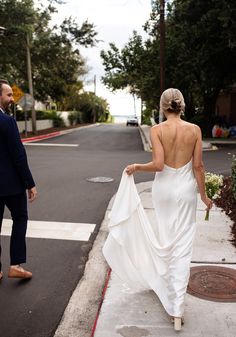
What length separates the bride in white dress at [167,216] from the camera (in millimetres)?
3141

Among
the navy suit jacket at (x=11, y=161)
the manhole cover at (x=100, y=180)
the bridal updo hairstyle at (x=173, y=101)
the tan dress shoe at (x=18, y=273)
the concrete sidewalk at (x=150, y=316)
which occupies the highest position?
the bridal updo hairstyle at (x=173, y=101)

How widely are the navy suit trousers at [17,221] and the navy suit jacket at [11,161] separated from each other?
4.6 inches

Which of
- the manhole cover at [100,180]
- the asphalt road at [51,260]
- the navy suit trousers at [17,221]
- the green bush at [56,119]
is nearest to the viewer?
the asphalt road at [51,260]

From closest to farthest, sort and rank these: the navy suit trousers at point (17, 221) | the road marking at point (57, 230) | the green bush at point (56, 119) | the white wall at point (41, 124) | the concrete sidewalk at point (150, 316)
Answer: the concrete sidewalk at point (150, 316)
the navy suit trousers at point (17, 221)
the road marking at point (57, 230)
the white wall at point (41, 124)
the green bush at point (56, 119)

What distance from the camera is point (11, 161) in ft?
12.5

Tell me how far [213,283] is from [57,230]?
2.71 m

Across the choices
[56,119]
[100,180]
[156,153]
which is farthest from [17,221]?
[56,119]

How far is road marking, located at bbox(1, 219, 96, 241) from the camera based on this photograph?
5.62 metres

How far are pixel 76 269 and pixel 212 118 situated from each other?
22.6 meters

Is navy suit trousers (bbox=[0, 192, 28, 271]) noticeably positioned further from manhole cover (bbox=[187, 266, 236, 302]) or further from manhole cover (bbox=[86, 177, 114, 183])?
manhole cover (bbox=[86, 177, 114, 183])

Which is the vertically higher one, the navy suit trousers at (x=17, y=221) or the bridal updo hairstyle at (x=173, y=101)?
the bridal updo hairstyle at (x=173, y=101)

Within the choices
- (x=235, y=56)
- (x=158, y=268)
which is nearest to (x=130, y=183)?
(x=158, y=268)

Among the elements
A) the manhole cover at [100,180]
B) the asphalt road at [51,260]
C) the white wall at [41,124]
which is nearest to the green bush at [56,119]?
the white wall at [41,124]

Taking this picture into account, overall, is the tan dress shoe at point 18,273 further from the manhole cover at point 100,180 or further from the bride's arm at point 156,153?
the manhole cover at point 100,180
